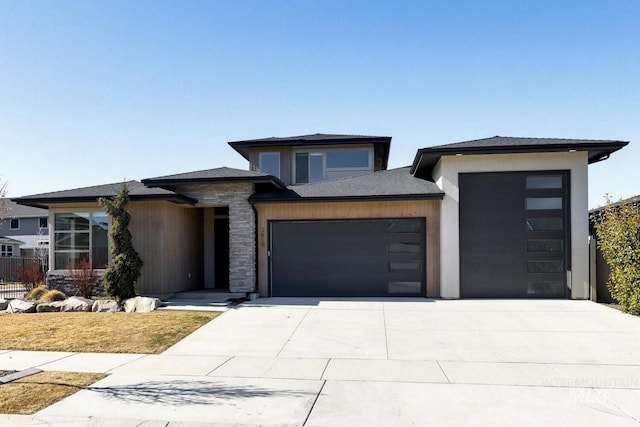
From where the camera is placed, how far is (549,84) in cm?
1188

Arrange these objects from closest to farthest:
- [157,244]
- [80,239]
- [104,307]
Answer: [104,307] < [157,244] < [80,239]

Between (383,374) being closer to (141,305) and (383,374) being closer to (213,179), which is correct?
(141,305)

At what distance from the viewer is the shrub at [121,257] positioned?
11273 mm

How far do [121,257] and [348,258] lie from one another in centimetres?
687

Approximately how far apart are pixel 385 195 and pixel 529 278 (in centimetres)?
492

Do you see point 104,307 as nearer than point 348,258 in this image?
Yes

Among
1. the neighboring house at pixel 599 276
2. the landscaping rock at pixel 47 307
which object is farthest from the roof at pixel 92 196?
the neighboring house at pixel 599 276

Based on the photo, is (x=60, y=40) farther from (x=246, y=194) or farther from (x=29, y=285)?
(x=29, y=285)

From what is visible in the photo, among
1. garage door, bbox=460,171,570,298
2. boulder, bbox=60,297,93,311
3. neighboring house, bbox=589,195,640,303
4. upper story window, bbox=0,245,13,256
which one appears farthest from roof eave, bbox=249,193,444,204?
upper story window, bbox=0,245,13,256

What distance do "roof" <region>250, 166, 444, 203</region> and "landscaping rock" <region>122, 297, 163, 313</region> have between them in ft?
13.7

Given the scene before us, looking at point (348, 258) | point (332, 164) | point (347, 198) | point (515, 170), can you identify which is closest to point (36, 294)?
point (348, 258)

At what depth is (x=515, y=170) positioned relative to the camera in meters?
11.5

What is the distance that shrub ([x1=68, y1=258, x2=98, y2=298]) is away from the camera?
12336mm

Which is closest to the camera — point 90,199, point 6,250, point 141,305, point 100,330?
point 100,330
